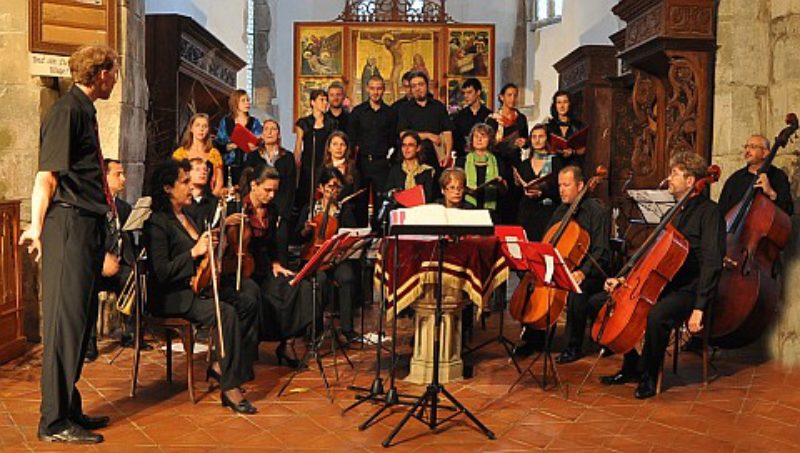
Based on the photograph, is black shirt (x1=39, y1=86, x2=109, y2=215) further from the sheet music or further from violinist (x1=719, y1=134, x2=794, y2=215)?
violinist (x1=719, y1=134, x2=794, y2=215)

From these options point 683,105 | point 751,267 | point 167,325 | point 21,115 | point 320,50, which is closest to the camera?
point 167,325

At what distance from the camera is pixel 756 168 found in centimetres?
722

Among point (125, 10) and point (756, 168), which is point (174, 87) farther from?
point (756, 168)

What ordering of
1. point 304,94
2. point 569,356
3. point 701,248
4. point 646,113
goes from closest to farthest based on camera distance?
point 701,248
point 569,356
point 646,113
point 304,94

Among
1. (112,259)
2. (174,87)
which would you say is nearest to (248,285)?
(112,259)

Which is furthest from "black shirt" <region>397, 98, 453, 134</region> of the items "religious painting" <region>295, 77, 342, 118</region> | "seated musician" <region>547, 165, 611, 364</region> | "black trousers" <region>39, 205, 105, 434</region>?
"religious painting" <region>295, 77, 342, 118</region>

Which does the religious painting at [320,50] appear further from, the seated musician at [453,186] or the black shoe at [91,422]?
the black shoe at [91,422]

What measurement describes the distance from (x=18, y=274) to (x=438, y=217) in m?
3.64

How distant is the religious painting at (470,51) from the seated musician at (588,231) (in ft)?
33.6

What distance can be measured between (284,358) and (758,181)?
340 cm

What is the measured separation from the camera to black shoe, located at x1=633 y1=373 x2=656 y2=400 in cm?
617

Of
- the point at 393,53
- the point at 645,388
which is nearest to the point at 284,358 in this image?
the point at 645,388

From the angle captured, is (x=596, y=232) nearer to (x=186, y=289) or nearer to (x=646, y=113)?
(x=186, y=289)

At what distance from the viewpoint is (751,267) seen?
662 cm
